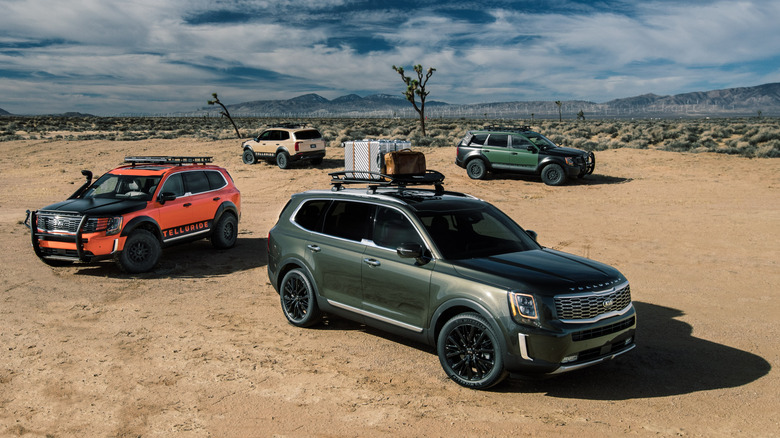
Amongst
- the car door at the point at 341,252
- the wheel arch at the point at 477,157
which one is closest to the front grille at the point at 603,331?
the car door at the point at 341,252

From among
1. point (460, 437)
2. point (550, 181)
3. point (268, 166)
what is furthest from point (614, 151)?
point (460, 437)

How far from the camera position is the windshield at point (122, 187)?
34.9 feet

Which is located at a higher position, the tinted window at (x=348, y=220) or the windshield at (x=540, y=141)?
the windshield at (x=540, y=141)

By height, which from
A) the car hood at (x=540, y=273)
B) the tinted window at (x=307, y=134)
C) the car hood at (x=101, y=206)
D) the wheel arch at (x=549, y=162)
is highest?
the tinted window at (x=307, y=134)

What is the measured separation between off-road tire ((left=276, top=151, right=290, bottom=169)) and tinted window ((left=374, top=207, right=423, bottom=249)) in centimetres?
1924

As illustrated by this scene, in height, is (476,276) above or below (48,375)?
above

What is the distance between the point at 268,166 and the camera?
26.3 m

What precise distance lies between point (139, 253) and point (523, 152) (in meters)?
14.6

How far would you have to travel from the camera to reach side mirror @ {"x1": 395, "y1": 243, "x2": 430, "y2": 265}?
5.78m

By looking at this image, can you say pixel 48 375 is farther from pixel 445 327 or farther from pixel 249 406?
pixel 445 327

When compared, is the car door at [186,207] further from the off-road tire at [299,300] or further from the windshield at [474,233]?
the windshield at [474,233]

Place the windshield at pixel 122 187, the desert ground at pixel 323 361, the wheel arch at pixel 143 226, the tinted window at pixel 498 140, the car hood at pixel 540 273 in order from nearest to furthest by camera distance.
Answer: the desert ground at pixel 323 361 → the car hood at pixel 540 273 → the wheel arch at pixel 143 226 → the windshield at pixel 122 187 → the tinted window at pixel 498 140

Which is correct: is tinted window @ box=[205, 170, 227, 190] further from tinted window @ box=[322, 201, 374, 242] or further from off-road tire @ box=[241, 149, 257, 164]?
off-road tire @ box=[241, 149, 257, 164]

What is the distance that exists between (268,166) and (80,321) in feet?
62.2
